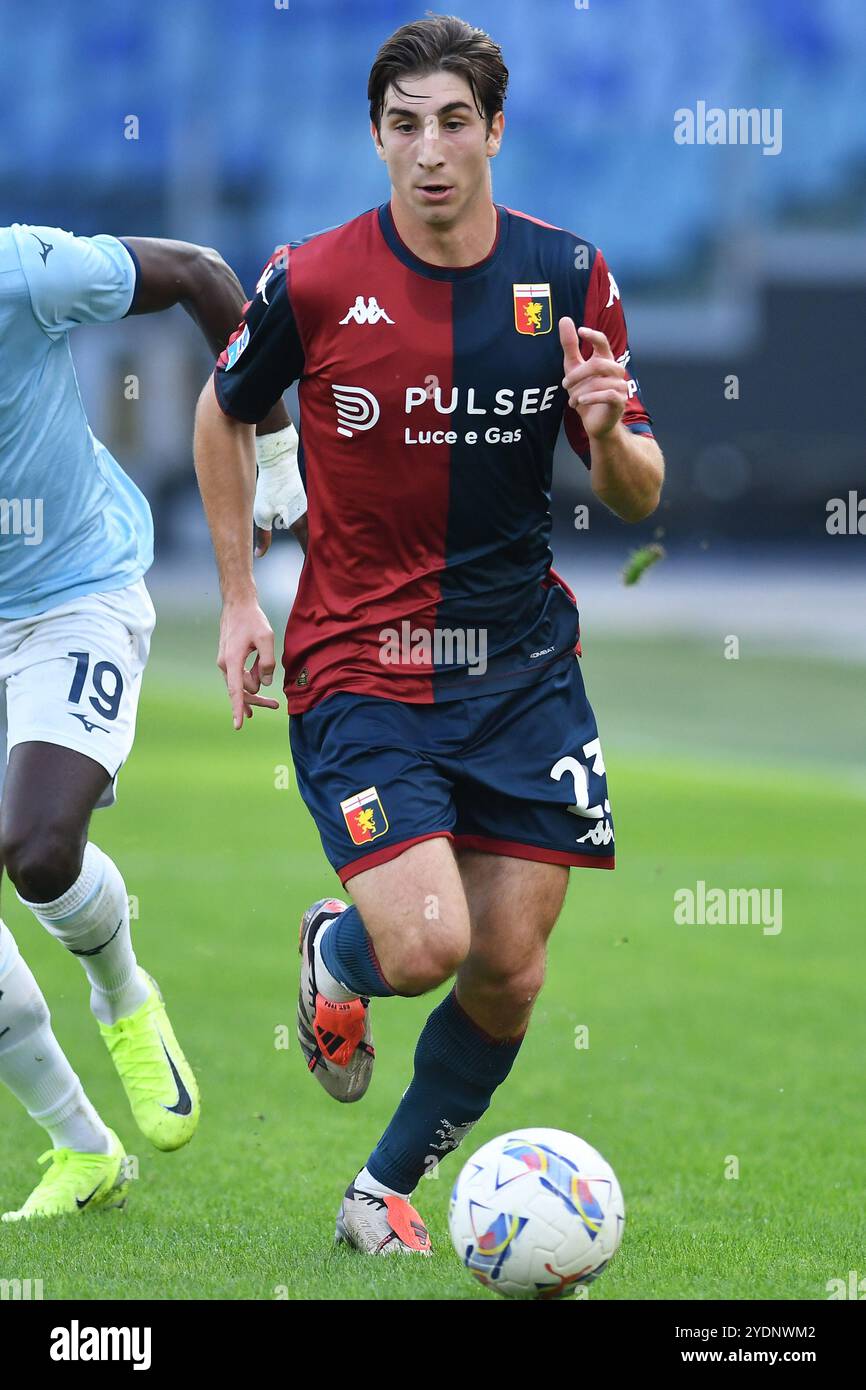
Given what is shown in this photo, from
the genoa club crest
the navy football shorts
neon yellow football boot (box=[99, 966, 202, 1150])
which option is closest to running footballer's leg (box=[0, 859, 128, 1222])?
neon yellow football boot (box=[99, 966, 202, 1150])

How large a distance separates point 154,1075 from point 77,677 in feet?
3.30

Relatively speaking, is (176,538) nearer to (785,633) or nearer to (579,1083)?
(785,633)

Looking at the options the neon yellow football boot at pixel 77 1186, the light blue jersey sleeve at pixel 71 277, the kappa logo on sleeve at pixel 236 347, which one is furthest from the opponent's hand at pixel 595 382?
the neon yellow football boot at pixel 77 1186

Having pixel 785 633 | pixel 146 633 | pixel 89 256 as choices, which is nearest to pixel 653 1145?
pixel 146 633

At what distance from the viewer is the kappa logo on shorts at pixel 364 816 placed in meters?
3.80

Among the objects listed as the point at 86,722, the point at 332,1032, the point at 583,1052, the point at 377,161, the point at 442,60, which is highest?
the point at 377,161

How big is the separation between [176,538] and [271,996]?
21281 millimetres

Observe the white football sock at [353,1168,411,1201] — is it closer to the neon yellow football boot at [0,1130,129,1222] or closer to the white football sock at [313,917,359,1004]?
the white football sock at [313,917,359,1004]

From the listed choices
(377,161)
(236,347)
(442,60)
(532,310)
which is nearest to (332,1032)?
(236,347)

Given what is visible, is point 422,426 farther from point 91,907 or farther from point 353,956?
point 91,907

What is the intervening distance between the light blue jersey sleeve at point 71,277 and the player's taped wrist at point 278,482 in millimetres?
484

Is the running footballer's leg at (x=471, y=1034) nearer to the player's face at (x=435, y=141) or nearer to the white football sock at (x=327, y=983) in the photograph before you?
the white football sock at (x=327, y=983)

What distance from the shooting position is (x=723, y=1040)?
657 centimetres

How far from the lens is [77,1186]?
4.42 m
